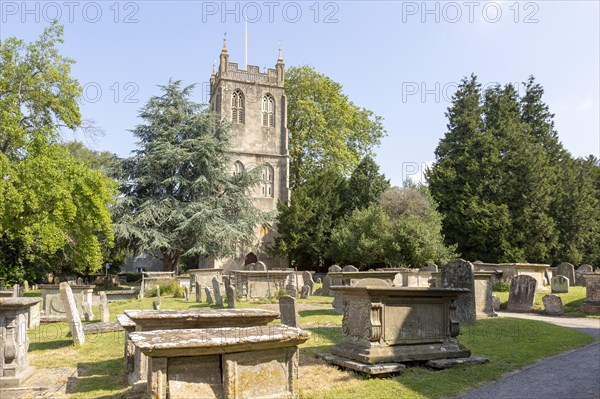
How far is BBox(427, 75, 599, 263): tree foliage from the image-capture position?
1435 inches

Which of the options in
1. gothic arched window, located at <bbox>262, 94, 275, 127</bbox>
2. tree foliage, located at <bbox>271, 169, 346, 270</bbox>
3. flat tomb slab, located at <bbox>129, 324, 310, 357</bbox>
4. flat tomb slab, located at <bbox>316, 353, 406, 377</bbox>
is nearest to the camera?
flat tomb slab, located at <bbox>129, 324, 310, 357</bbox>

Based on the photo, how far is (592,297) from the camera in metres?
18.0

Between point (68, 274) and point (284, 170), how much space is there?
19256mm

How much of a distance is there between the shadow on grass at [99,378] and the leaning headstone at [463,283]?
886cm

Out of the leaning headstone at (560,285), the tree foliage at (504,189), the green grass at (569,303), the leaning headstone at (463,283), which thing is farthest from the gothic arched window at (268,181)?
the leaning headstone at (463,283)

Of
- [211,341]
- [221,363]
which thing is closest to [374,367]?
[221,363]

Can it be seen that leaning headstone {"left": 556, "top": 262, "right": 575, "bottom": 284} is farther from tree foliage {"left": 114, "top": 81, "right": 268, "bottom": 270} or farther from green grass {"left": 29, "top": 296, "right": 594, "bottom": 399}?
tree foliage {"left": 114, "top": 81, "right": 268, "bottom": 270}

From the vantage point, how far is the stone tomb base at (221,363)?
5.59 metres

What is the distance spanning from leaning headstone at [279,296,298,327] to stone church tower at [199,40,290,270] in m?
31.6

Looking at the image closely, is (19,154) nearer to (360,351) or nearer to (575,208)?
(360,351)

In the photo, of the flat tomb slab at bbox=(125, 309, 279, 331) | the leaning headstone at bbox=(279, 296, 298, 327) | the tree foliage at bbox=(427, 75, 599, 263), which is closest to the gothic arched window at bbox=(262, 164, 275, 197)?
the tree foliage at bbox=(427, 75, 599, 263)

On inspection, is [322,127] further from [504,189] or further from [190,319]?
[190,319]

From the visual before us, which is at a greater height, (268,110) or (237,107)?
(237,107)

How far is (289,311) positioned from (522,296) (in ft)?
37.3
